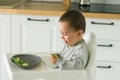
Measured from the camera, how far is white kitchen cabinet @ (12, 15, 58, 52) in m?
2.51

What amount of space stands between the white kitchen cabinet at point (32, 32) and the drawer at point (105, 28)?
0.32 meters

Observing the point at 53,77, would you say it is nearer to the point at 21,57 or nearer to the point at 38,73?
the point at 38,73

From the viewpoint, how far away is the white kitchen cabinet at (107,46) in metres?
2.46

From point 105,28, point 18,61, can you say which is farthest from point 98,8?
point 18,61

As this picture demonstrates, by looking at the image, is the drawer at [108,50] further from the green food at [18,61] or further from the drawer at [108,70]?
the green food at [18,61]

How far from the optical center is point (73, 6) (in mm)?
2791

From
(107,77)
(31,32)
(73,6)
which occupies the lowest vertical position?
(107,77)

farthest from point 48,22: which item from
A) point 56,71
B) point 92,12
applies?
point 56,71

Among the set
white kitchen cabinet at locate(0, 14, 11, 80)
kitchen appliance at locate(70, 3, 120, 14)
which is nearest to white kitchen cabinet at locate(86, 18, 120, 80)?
kitchen appliance at locate(70, 3, 120, 14)

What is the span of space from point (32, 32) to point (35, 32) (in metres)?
0.03

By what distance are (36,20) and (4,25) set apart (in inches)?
11.7

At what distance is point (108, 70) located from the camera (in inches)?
101

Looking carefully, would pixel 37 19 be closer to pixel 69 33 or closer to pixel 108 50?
pixel 108 50

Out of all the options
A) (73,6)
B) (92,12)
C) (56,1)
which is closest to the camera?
(92,12)
